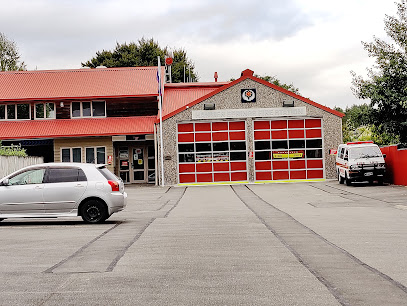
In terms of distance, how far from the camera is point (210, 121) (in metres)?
36.8

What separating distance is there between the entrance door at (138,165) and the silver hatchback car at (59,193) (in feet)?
79.3

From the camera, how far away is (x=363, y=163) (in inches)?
1198

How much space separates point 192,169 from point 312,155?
Answer: 714 cm

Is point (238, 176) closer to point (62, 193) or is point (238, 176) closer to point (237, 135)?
point (237, 135)

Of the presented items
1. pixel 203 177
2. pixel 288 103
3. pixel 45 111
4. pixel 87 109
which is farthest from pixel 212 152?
pixel 45 111

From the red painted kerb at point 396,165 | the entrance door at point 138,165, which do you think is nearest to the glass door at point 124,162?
the entrance door at point 138,165

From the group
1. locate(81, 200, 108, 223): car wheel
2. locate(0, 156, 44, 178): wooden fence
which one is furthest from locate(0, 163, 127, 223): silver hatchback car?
locate(0, 156, 44, 178): wooden fence

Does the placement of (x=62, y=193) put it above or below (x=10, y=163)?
below

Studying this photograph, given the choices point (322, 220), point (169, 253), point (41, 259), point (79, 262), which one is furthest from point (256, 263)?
point (322, 220)

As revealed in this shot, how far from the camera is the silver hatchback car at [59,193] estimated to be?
618 inches

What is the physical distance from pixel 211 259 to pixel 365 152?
2298 centimetres

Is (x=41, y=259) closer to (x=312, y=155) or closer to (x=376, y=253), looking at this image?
(x=376, y=253)

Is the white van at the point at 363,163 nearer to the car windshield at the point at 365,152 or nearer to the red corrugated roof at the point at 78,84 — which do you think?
the car windshield at the point at 365,152

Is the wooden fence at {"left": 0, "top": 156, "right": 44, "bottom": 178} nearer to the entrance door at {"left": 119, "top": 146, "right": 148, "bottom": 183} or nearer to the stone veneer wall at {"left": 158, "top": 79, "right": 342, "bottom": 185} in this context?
the stone veneer wall at {"left": 158, "top": 79, "right": 342, "bottom": 185}
